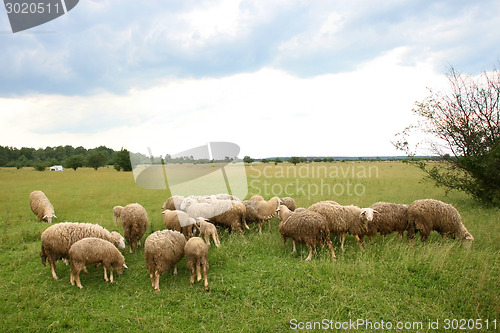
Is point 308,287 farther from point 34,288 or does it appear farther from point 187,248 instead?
point 34,288

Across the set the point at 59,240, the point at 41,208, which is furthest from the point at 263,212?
the point at 41,208

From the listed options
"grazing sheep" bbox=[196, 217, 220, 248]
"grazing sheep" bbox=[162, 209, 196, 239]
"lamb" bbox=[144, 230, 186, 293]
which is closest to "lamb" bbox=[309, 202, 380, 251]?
"grazing sheep" bbox=[196, 217, 220, 248]

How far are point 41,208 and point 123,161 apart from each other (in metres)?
44.4

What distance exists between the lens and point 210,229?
9656 millimetres

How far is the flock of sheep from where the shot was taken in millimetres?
7487

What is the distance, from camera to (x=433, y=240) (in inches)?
395

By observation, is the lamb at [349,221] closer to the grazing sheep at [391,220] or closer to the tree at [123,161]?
the grazing sheep at [391,220]

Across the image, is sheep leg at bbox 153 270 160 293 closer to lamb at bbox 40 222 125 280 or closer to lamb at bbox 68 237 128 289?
lamb at bbox 68 237 128 289

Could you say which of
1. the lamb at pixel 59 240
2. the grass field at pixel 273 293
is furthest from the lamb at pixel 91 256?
the lamb at pixel 59 240

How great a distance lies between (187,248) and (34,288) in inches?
166

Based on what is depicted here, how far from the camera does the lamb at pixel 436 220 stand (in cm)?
952

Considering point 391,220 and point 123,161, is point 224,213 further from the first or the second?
point 123,161

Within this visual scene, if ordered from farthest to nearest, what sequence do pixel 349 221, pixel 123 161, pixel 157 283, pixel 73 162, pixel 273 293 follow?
pixel 73 162, pixel 123 161, pixel 349 221, pixel 157 283, pixel 273 293

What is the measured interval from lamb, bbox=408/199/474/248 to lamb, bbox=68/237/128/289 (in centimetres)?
969
